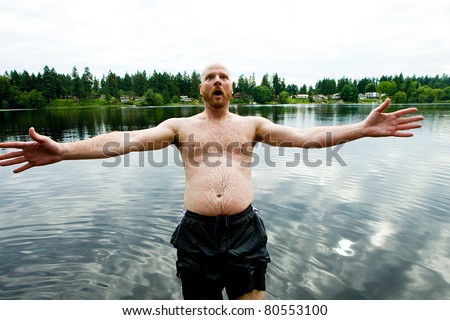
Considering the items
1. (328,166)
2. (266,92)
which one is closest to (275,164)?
(328,166)

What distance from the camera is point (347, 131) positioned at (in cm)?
358

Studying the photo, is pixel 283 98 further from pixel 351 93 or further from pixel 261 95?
pixel 351 93

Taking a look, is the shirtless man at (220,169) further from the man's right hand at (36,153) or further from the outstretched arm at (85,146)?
the man's right hand at (36,153)

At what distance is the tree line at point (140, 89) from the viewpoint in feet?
396

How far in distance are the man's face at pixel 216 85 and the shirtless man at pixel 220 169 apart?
0.5 inches

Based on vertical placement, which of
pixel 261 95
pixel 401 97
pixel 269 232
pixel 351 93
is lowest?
pixel 269 232

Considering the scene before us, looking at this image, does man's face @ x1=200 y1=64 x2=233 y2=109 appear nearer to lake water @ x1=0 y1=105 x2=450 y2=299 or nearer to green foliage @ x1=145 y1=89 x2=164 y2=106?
lake water @ x1=0 y1=105 x2=450 y2=299

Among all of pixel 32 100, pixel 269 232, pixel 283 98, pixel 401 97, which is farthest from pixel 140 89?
pixel 269 232

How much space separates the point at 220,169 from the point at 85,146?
167 cm

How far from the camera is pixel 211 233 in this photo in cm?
365

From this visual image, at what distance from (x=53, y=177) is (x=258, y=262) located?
14.6m

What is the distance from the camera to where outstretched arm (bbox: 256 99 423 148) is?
348 centimetres

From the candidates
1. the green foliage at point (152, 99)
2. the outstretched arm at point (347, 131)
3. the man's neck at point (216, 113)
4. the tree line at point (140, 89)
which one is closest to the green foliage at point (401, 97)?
the tree line at point (140, 89)
